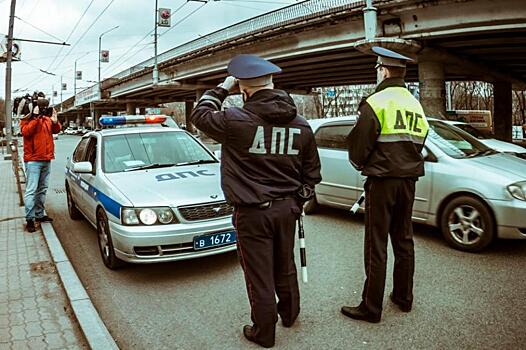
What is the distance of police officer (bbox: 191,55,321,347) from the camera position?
321 centimetres

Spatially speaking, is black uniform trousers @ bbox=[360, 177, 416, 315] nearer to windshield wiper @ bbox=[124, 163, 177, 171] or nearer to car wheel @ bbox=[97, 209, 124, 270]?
car wheel @ bbox=[97, 209, 124, 270]

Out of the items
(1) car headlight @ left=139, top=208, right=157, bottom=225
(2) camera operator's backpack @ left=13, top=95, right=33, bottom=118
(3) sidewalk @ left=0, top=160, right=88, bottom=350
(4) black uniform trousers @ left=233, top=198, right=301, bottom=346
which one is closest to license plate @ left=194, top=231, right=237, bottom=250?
(1) car headlight @ left=139, top=208, right=157, bottom=225

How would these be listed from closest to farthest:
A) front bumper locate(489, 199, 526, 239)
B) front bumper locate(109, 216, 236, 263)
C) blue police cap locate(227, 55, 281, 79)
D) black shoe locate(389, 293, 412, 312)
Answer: blue police cap locate(227, 55, 281, 79), black shoe locate(389, 293, 412, 312), front bumper locate(109, 216, 236, 263), front bumper locate(489, 199, 526, 239)

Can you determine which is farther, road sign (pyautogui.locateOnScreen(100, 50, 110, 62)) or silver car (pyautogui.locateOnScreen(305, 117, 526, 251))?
road sign (pyautogui.locateOnScreen(100, 50, 110, 62))

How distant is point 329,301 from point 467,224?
235 centimetres

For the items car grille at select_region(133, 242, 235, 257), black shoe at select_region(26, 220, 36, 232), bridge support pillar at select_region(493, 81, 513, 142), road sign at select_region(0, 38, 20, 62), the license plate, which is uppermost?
road sign at select_region(0, 38, 20, 62)

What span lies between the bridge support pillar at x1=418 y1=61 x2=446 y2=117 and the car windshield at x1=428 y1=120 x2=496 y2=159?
49.9 ft

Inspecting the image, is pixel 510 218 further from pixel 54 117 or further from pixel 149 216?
pixel 54 117

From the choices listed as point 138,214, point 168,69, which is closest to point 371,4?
point 138,214

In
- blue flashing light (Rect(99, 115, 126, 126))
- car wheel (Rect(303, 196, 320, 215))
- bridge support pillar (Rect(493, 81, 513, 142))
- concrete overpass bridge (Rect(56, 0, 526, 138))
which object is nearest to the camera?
blue flashing light (Rect(99, 115, 126, 126))

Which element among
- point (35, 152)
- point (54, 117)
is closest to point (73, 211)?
point (35, 152)

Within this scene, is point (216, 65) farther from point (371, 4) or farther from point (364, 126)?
point (364, 126)

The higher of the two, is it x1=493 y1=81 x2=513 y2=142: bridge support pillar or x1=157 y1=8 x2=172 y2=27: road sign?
x1=157 y1=8 x2=172 y2=27: road sign

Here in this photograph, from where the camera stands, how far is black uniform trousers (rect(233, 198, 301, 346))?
10.7 feet
